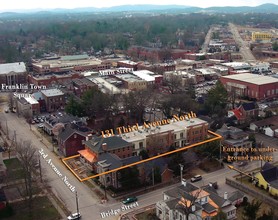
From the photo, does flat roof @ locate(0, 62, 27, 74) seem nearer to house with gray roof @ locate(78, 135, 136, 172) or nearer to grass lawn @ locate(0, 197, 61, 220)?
house with gray roof @ locate(78, 135, 136, 172)

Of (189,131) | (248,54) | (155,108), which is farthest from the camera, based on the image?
(248,54)

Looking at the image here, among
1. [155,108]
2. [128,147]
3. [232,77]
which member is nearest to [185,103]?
[155,108]

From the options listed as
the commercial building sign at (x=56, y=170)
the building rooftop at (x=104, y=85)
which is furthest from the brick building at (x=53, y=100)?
the commercial building sign at (x=56, y=170)

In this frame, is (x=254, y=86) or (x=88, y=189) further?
(x=254, y=86)

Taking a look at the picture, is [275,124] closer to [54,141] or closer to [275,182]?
[275,182]

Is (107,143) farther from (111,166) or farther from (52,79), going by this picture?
(52,79)

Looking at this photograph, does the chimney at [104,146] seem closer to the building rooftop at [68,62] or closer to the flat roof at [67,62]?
the building rooftop at [68,62]

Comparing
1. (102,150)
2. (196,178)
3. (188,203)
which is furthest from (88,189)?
(188,203)
